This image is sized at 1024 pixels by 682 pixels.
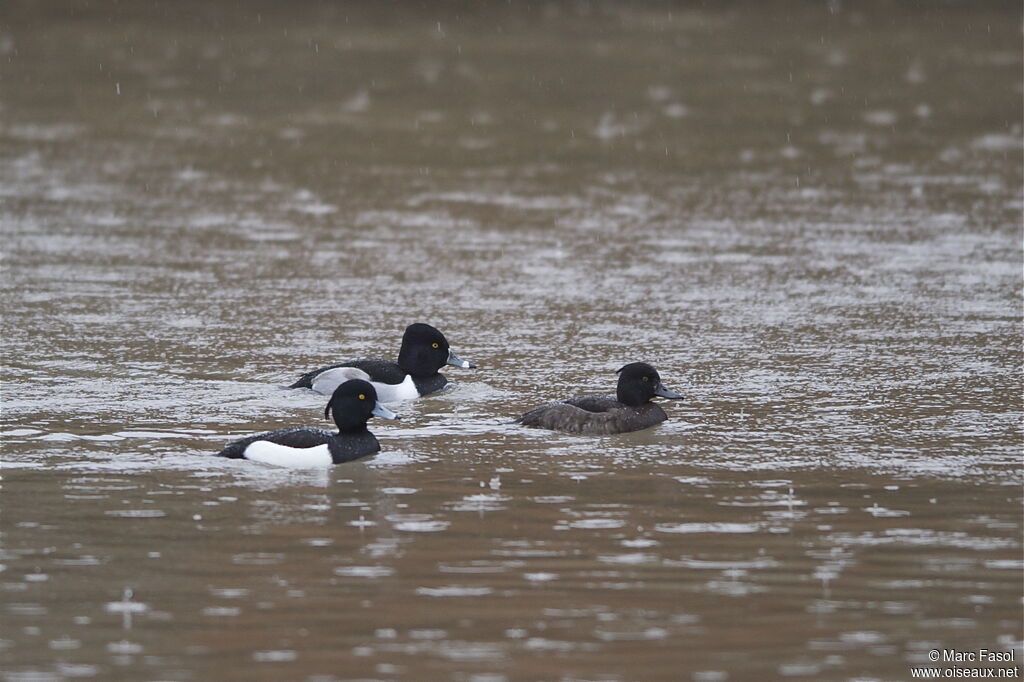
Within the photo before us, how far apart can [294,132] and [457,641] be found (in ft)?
55.4

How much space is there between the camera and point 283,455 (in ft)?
32.7

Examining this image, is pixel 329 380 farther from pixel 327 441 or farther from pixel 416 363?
pixel 327 441

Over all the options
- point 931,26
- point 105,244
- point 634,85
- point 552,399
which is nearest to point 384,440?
point 552,399

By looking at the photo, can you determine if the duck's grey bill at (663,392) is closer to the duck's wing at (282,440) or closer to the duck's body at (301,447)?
the duck's body at (301,447)

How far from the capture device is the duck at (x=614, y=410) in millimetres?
10773

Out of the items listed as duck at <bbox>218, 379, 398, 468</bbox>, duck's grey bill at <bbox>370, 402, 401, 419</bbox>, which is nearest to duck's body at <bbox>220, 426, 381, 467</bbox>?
duck at <bbox>218, 379, 398, 468</bbox>

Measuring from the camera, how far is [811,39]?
108ft

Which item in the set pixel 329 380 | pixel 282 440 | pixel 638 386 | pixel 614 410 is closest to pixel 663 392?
pixel 638 386

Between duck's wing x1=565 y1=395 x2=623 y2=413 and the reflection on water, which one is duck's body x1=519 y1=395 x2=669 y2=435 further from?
the reflection on water

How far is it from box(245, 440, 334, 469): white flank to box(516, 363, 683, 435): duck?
1.50 m

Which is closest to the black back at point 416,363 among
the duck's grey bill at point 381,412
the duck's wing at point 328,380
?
the duck's wing at point 328,380

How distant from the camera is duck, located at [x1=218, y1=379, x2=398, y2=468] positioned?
9.98m

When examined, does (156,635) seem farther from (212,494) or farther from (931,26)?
(931,26)

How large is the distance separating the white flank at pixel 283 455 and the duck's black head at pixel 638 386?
2.08m
